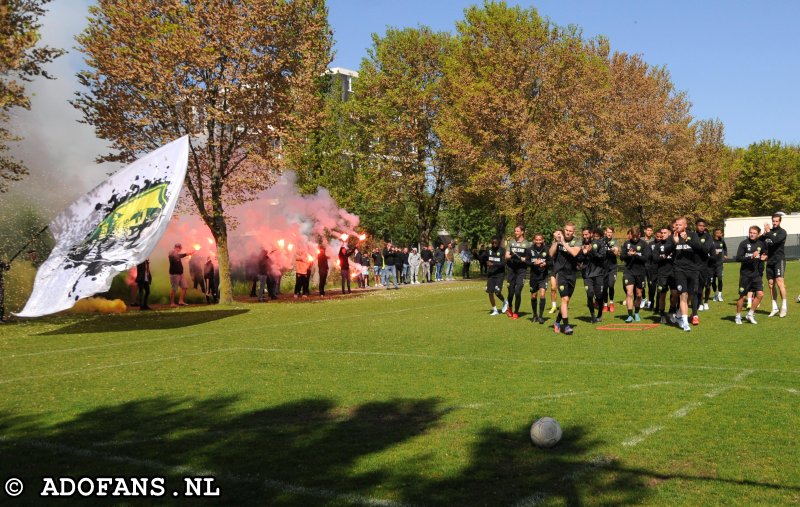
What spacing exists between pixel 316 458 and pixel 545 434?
2.10m

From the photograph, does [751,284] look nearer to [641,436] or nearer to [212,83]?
[641,436]

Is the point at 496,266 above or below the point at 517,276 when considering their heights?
above

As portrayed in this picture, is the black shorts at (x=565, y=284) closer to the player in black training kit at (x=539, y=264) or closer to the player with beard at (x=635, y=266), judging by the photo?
the player in black training kit at (x=539, y=264)

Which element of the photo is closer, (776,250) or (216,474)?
(216,474)

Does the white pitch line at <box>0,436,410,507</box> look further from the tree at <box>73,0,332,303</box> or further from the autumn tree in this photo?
the autumn tree

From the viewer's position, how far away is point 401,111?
4525 centimetres

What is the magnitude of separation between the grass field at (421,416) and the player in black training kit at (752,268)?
123 centimetres

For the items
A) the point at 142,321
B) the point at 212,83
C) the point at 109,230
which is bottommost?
the point at 142,321

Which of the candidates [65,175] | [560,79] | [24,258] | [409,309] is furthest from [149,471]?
[560,79]

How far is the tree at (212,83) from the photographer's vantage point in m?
23.1

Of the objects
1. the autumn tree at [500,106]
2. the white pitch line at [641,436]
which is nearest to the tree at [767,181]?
the autumn tree at [500,106]

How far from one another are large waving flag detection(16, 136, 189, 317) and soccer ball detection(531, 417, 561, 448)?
1096 cm

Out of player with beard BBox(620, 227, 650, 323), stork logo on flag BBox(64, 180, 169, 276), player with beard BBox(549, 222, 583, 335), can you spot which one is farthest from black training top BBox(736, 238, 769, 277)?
stork logo on flag BBox(64, 180, 169, 276)

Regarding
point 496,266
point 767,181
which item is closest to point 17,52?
point 496,266
